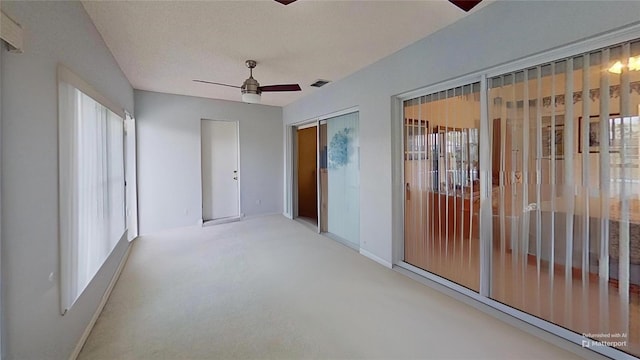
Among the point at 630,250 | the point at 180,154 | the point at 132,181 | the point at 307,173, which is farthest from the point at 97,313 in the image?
the point at 307,173

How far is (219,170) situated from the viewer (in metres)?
5.97

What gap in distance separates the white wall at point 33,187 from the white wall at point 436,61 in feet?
9.94

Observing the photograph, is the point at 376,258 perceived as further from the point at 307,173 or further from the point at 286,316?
the point at 307,173

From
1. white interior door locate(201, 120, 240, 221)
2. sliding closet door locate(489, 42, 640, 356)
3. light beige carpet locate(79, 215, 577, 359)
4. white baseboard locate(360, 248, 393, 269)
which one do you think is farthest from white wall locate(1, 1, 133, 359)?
white interior door locate(201, 120, 240, 221)

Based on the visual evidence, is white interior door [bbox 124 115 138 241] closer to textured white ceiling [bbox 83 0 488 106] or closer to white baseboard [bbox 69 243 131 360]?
textured white ceiling [bbox 83 0 488 106]

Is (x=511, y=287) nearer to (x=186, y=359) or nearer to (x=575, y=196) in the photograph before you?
(x=575, y=196)

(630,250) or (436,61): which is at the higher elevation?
(436,61)

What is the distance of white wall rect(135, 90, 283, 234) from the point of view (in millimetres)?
5055

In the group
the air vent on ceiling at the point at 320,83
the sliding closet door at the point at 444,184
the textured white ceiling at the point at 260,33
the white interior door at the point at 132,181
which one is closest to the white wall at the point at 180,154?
the white interior door at the point at 132,181

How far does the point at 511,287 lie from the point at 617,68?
1.78 meters

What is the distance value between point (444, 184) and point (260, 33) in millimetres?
2466

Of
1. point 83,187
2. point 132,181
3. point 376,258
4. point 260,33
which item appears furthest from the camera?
point 132,181

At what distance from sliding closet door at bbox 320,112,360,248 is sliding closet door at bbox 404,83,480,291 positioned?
0.99m

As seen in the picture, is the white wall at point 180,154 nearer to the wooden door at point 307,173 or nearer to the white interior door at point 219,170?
the white interior door at point 219,170
